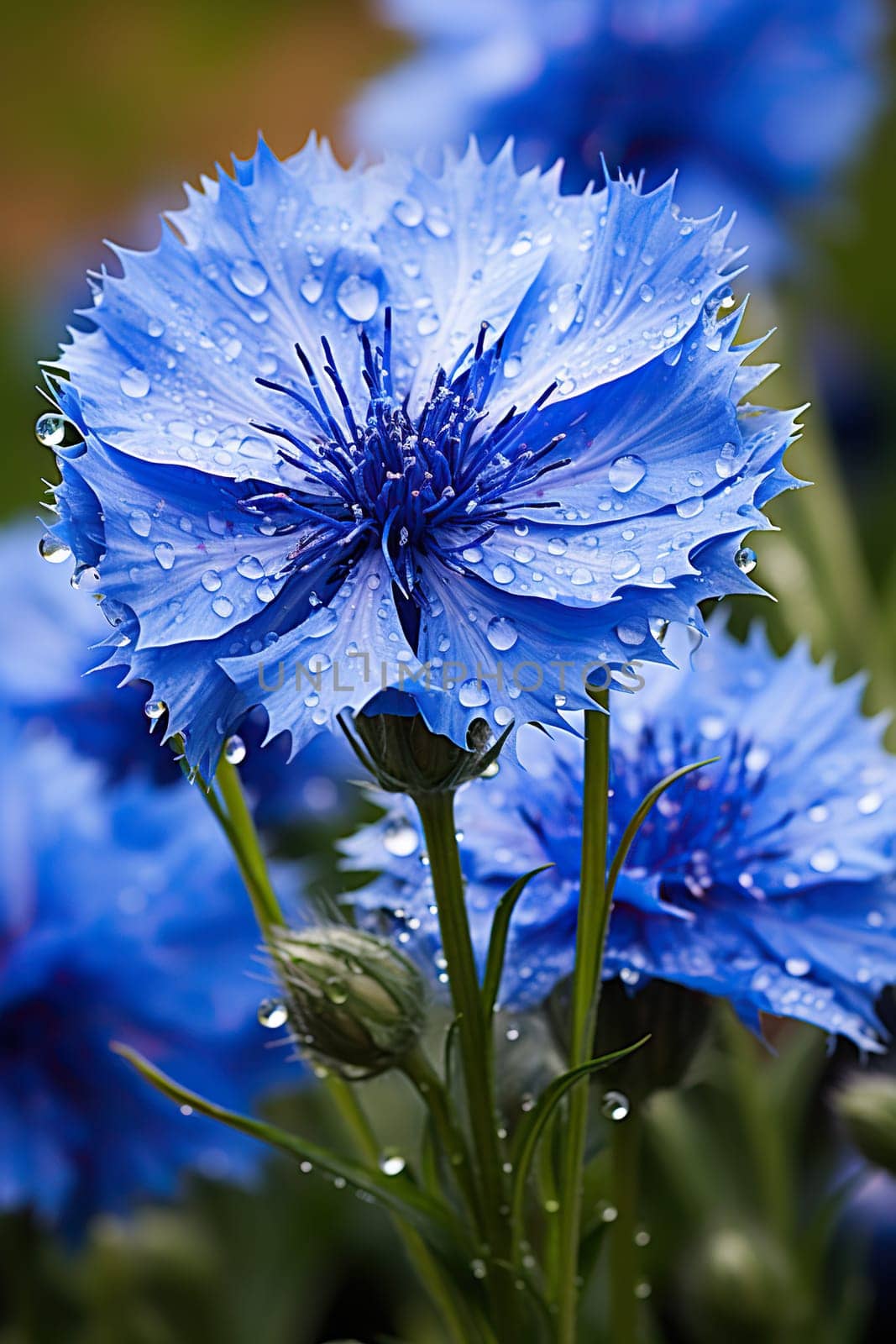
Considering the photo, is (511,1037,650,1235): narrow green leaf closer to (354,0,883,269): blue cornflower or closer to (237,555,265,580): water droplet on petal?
(237,555,265,580): water droplet on petal

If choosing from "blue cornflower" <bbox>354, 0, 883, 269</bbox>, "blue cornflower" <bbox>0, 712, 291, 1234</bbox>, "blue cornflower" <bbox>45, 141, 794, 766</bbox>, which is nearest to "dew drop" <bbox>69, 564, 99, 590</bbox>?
"blue cornflower" <bbox>45, 141, 794, 766</bbox>

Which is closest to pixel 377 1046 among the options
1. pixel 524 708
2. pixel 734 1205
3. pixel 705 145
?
pixel 524 708

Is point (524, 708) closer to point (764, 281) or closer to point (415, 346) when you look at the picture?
point (415, 346)

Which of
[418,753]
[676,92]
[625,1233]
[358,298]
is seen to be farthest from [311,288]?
[676,92]

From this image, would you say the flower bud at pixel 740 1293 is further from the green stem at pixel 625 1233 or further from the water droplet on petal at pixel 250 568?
the water droplet on petal at pixel 250 568

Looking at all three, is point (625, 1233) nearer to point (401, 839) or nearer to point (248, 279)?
point (401, 839)
